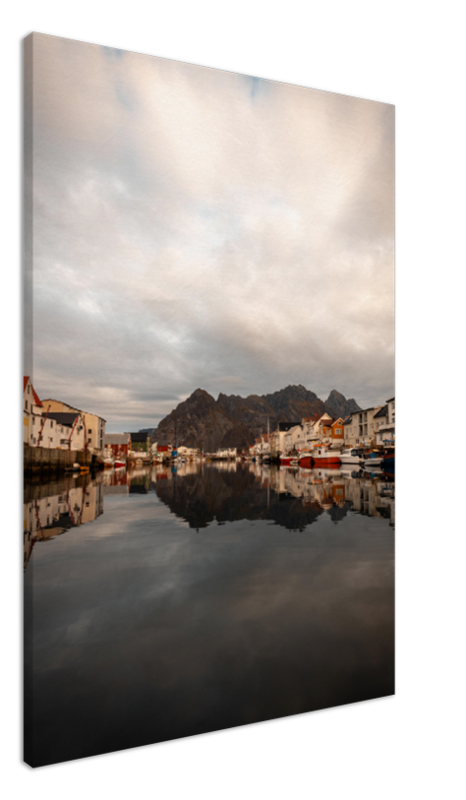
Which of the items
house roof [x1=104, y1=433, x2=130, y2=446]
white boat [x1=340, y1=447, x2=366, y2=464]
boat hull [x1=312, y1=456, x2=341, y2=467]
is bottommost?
boat hull [x1=312, y1=456, x2=341, y2=467]

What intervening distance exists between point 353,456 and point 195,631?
27775 millimetres

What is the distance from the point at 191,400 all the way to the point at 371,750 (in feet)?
161

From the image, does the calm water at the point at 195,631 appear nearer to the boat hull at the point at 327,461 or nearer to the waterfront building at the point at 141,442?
the boat hull at the point at 327,461

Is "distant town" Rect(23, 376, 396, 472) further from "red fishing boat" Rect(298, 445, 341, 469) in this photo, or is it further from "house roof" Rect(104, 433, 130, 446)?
"red fishing boat" Rect(298, 445, 341, 469)

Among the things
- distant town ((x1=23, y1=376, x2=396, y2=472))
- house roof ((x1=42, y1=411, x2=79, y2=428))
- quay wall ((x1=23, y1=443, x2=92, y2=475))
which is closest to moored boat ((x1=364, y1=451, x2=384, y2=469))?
distant town ((x1=23, y1=376, x2=396, y2=472))

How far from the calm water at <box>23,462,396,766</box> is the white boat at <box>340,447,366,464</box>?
22.6m

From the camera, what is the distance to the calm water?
179cm

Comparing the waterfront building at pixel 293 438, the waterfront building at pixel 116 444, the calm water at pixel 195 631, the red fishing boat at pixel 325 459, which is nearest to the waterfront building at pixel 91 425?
the waterfront building at pixel 116 444

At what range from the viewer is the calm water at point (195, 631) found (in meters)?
1.79

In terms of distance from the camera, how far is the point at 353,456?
94.8 ft

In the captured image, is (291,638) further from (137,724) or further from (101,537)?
(101,537)
